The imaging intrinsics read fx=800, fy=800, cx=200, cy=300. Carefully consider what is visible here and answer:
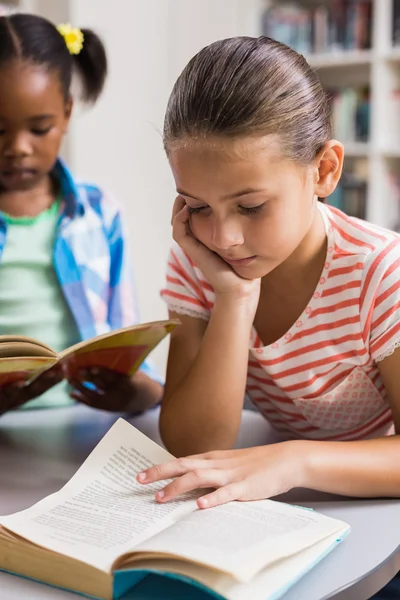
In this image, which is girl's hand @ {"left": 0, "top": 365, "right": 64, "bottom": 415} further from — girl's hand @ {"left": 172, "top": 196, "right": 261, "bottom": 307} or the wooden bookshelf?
the wooden bookshelf

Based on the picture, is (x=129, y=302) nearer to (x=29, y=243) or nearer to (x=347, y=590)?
(x=29, y=243)

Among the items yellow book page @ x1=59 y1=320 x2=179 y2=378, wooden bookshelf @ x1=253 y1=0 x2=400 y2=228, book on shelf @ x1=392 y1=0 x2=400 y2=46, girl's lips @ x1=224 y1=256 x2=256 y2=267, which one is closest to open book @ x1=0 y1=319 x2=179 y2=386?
yellow book page @ x1=59 y1=320 x2=179 y2=378

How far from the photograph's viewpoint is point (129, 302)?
4.93 ft

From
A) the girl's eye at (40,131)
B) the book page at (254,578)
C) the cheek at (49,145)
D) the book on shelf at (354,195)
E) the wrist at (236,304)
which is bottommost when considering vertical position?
the book on shelf at (354,195)

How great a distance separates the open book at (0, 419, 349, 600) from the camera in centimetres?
66

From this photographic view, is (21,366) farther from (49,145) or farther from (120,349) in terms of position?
(49,145)

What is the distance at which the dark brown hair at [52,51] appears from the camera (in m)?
1.35

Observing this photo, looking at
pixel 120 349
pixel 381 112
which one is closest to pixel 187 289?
pixel 120 349

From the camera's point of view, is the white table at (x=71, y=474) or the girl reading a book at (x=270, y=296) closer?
the white table at (x=71, y=474)

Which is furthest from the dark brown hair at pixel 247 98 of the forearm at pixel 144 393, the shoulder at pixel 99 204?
the shoulder at pixel 99 204

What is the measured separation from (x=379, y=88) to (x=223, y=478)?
294cm

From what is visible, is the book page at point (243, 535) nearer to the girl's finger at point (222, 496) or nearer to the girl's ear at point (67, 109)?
the girl's finger at point (222, 496)

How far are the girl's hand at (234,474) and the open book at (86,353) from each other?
19 cm

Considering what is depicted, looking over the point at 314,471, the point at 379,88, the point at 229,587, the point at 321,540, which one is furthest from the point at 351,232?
the point at 379,88
